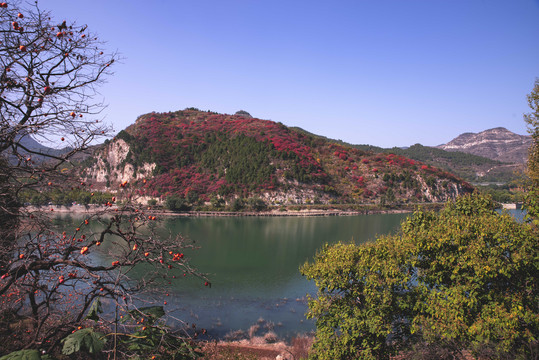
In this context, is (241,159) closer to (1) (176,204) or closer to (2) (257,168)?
(2) (257,168)

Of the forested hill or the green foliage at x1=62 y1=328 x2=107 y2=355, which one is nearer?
the green foliage at x1=62 y1=328 x2=107 y2=355

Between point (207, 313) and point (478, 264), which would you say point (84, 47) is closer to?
point (478, 264)

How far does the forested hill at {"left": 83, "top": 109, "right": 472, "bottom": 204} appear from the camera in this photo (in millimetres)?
69125

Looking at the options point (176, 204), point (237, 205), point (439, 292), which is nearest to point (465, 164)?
point (237, 205)

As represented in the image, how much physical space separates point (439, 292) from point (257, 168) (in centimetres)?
6316

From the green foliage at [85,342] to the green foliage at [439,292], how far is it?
331 inches

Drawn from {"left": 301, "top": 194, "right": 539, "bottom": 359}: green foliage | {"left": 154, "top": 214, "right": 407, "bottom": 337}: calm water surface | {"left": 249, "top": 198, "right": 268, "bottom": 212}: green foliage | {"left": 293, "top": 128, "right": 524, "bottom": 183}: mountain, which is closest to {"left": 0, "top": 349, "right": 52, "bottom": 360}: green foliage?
{"left": 154, "top": 214, "right": 407, "bottom": 337}: calm water surface

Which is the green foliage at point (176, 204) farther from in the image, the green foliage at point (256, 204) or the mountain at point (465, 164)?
the mountain at point (465, 164)

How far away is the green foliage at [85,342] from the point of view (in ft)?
10.2

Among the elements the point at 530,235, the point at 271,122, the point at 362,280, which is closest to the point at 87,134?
the point at 362,280

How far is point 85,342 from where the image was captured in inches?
125

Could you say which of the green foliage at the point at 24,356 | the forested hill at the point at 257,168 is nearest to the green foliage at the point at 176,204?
the forested hill at the point at 257,168

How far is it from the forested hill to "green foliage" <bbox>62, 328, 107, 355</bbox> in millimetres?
63205

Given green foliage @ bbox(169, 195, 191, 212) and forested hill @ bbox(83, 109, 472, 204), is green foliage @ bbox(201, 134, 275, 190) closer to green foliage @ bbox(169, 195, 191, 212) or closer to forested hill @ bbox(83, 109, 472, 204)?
forested hill @ bbox(83, 109, 472, 204)
